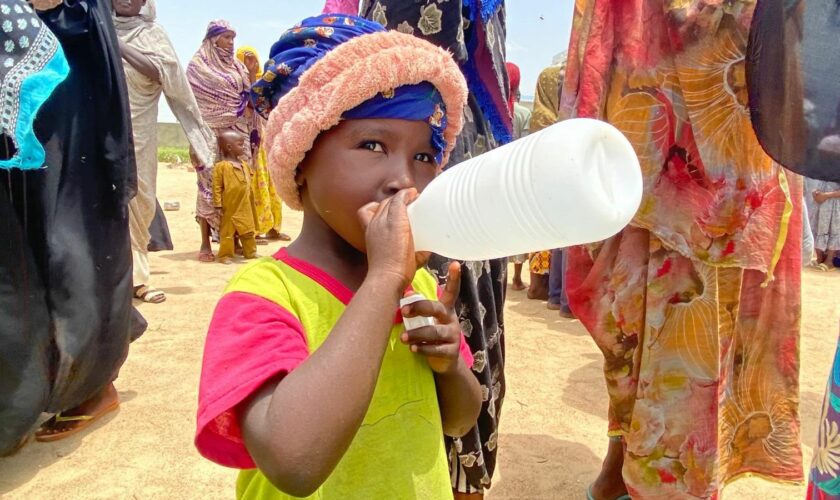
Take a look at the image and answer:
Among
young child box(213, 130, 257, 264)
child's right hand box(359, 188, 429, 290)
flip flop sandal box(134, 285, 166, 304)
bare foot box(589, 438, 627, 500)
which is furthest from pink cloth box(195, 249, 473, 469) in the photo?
young child box(213, 130, 257, 264)

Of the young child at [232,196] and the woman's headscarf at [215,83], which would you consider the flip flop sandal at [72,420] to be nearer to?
the young child at [232,196]

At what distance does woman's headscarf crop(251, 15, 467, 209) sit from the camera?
1.05 meters

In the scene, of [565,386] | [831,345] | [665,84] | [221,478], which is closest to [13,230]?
[221,478]

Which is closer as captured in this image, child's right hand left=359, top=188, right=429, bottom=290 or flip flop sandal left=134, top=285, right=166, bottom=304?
child's right hand left=359, top=188, right=429, bottom=290

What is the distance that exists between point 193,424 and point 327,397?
2.47m

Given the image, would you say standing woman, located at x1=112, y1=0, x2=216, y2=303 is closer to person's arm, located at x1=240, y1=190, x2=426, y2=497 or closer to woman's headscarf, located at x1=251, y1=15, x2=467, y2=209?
woman's headscarf, located at x1=251, y1=15, x2=467, y2=209

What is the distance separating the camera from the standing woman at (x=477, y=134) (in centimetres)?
187

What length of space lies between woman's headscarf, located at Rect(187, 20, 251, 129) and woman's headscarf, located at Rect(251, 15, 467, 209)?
6389 mm

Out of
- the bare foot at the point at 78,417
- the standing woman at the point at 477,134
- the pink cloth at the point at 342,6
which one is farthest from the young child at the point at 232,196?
the standing woman at the point at 477,134

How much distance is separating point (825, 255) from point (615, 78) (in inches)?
302

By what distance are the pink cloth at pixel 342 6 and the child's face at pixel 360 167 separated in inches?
44.1

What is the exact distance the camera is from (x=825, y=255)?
811 centimetres

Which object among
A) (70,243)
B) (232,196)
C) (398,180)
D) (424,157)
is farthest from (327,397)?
(232,196)

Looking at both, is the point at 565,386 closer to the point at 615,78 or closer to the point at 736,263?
the point at 736,263
